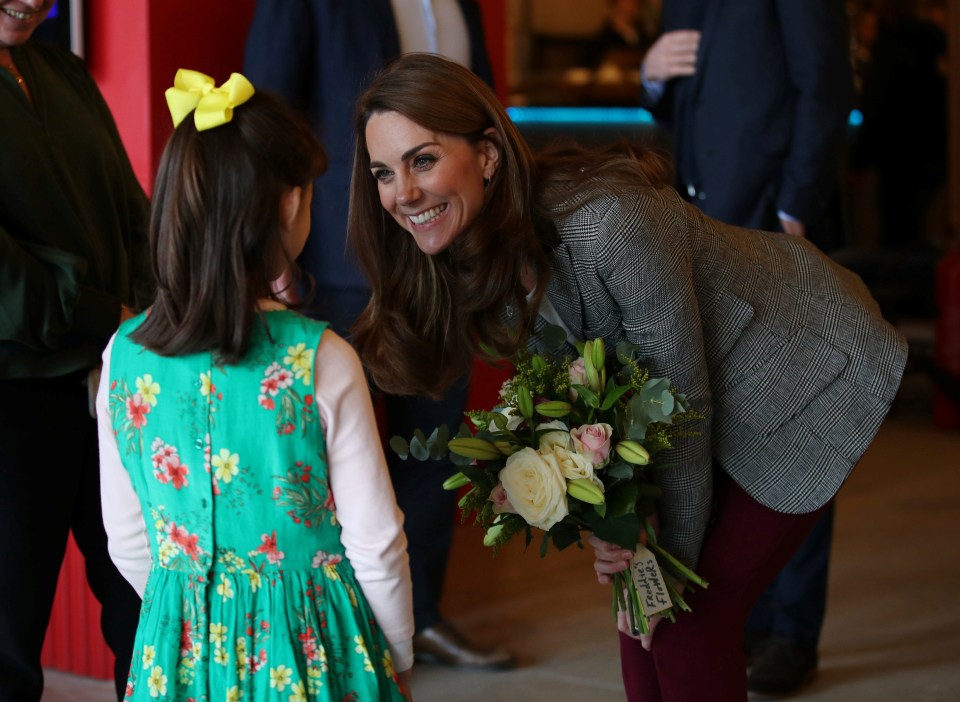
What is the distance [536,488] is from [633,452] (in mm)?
150

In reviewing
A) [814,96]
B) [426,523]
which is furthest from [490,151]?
[426,523]

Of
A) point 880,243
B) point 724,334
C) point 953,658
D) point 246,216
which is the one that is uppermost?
point 246,216

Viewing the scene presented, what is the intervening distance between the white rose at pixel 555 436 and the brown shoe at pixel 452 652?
1.45m

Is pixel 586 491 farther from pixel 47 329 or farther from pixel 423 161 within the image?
pixel 47 329

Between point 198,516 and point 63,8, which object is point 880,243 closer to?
point 63,8

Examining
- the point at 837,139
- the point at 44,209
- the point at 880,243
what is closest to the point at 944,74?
the point at 880,243

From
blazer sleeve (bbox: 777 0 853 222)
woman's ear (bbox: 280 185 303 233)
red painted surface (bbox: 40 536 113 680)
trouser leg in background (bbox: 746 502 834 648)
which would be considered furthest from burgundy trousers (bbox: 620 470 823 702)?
red painted surface (bbox: 40 536 113 680)

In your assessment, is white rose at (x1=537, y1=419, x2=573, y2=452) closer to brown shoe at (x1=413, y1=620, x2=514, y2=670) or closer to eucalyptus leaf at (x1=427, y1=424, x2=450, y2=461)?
eucalyptus leaf at (x1=427, y1=424, x2=450, y2=461)

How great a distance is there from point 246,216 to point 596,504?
0.65 m

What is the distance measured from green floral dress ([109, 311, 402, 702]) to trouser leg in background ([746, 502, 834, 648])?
5.09 ft

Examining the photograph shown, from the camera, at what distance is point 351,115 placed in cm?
287

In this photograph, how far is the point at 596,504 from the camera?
181cm

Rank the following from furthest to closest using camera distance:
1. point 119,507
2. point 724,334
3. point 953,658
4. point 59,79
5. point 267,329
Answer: point 953,658 < point 59,79 < point 724,334 < point 119,507 < point 267,329

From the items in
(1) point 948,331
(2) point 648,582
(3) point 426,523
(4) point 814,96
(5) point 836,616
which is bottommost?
(1) point 948,331
